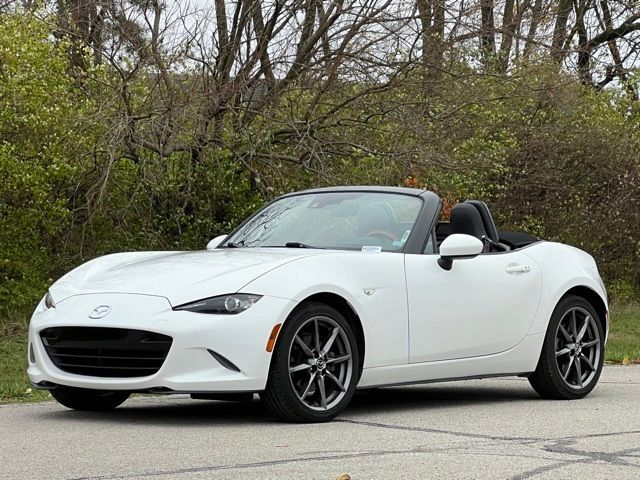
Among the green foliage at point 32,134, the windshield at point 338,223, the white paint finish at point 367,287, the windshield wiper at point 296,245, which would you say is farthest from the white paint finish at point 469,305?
the green foliage at point 32,134

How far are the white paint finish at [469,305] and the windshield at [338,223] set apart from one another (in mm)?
345

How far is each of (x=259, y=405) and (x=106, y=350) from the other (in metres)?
1.65

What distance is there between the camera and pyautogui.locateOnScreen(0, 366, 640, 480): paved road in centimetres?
589

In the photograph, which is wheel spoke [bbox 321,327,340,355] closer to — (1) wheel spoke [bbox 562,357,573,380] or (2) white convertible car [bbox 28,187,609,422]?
(2) white convertible car [bbox 28,187,609,422]

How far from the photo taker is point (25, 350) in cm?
1450

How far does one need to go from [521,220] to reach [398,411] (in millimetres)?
14044

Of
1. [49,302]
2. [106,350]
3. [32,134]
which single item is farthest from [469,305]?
[32,134]

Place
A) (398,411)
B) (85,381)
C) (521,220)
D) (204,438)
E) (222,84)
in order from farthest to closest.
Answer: (521,220)
(222,84)
(398,411)
(85,381)
(204,438)

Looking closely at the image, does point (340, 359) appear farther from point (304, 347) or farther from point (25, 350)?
point (25, 350)

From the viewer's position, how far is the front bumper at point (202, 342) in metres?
7.31

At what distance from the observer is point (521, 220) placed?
22125 millimetres

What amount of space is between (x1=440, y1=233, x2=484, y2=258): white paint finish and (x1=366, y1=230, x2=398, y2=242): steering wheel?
357 millimetres

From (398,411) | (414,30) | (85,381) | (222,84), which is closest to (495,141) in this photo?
(414,30)

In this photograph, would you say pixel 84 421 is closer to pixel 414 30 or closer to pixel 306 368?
pixel 306 368
